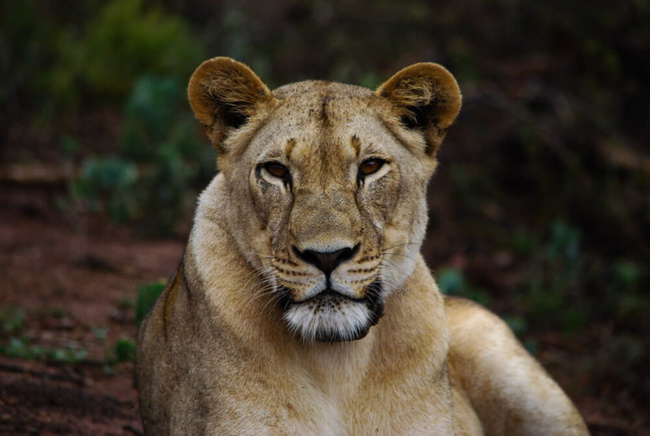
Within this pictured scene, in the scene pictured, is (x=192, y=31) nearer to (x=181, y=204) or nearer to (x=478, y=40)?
(x=478, y=40)

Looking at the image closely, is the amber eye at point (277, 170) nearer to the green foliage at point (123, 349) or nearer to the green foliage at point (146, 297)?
the green foliage at point (146, 297)

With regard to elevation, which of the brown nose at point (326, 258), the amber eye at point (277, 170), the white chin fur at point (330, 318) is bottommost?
the white chin fur at point (330, 318)

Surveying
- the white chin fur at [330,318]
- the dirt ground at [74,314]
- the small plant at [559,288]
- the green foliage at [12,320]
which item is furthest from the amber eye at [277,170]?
the small plant at [559,288]

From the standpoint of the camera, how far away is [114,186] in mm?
7812

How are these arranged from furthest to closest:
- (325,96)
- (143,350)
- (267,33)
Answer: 1. (267,33)
2. (143,350)
3. (325,96)

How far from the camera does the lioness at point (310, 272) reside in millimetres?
3150

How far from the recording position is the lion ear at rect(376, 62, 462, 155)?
11.7 ft

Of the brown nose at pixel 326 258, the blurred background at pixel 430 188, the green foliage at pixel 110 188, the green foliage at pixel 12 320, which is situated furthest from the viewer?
the green foliage at pixel 110 188

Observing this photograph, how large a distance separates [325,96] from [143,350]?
144 centimetres

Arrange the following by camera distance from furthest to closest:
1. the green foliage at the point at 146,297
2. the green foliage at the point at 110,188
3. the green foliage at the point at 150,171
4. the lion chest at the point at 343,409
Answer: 1. the green foliage at the point at 150,171
2. the green foliage at the point at 110,188
3. the green foliage at the point at 146,297
4. the lion chest at the point at 343,409

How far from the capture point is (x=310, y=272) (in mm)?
3025

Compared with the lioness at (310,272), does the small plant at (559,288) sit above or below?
below

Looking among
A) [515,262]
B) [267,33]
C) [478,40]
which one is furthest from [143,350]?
[267,33]

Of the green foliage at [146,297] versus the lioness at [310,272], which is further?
the green foliage at [146,297]
